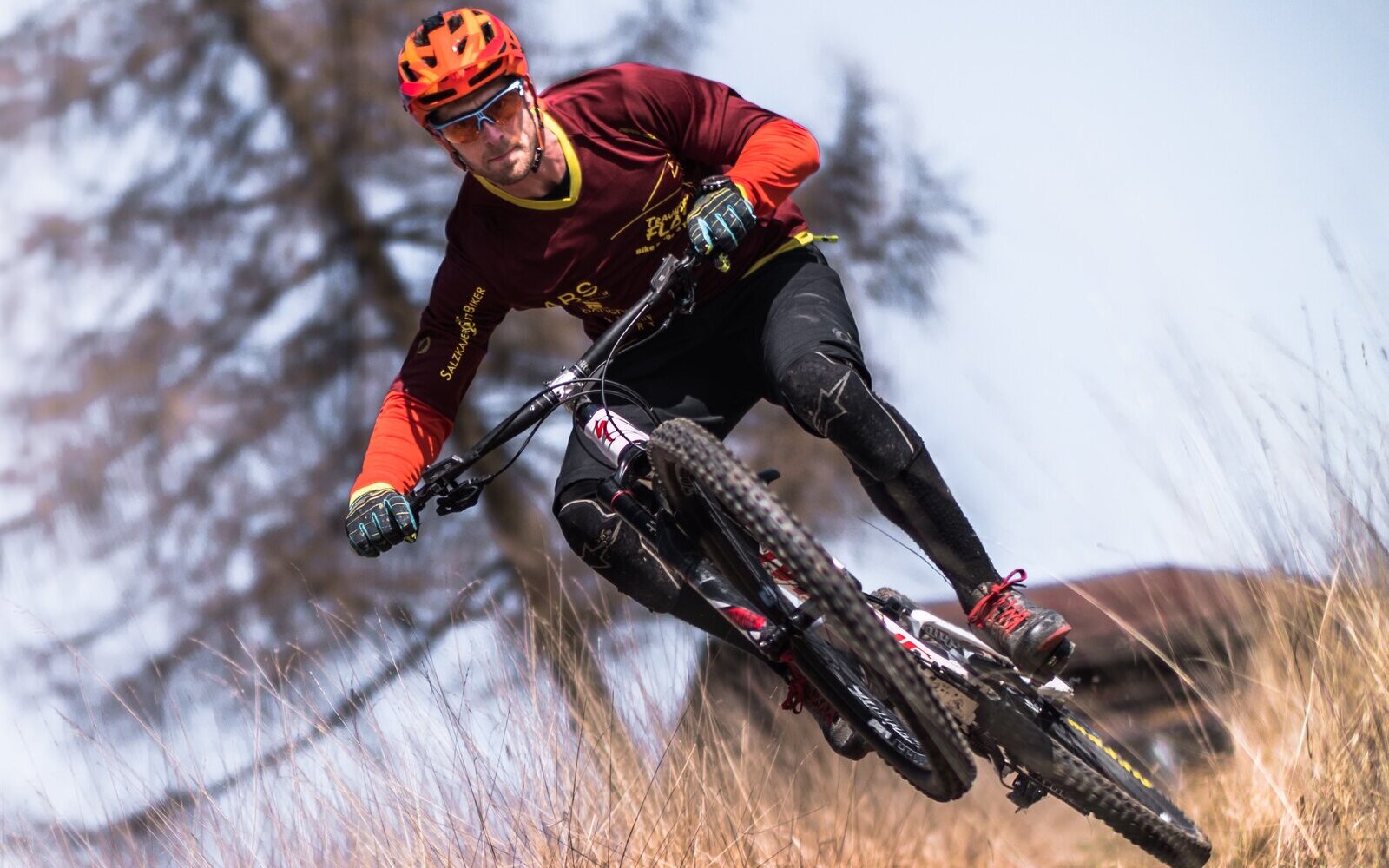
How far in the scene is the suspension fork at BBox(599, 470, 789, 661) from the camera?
2725 mm

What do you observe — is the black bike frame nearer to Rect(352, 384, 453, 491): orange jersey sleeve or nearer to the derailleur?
Rect(352, 384, 453, 491): orange jersey sleeve

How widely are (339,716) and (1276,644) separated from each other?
311 centimetres

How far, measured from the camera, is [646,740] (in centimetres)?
477

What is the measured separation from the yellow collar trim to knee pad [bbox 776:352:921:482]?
30.1 inches

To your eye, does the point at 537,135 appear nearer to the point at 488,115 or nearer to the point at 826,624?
the point at 488,115

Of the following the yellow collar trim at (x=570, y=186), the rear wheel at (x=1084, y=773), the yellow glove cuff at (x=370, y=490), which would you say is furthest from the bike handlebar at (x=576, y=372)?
the rear wheel at (x=1084, y=773)

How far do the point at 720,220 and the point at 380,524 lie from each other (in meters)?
1.11

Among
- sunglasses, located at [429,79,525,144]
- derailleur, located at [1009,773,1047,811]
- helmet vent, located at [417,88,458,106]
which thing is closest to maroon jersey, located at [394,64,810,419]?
sunglasses, located at [429,79,525,144]

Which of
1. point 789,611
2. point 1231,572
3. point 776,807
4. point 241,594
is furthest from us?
point 241,594

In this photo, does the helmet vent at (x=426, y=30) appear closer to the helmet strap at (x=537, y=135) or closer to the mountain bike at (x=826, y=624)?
the helmet strap at (x=537, y=135)

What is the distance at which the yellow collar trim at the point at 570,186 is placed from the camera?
3.21 metres

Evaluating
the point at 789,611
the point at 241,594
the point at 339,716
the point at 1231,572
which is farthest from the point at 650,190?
the point at 241,594

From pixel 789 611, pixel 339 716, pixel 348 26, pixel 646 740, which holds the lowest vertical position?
pixel 646 740

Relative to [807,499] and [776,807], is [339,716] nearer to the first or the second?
[776,807]
